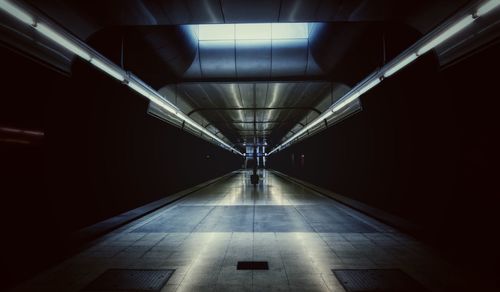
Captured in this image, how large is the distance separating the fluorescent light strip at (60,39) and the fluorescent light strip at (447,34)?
5.19m

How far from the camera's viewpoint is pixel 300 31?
7.54 meters

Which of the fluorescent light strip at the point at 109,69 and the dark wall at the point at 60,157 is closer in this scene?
the dark wall at the point at 60,157

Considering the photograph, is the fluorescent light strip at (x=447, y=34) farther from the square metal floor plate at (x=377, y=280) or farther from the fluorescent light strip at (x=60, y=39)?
the fluorescent light strip at (x=60, y=39)

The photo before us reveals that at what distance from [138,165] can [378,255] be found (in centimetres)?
792

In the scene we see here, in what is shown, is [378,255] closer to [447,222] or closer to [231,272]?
[447,222]

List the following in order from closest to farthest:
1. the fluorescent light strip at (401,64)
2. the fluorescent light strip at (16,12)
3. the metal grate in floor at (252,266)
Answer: the fluorescent light strip at (16,12) → the metal grate in floor at (252,266) → the fluorescent light strip at (401,64)

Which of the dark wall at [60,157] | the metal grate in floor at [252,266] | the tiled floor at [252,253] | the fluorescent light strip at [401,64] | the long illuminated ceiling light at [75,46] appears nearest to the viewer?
the long illuminated ceiling light at [75,46]

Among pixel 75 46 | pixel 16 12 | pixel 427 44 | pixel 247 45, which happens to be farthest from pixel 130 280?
pixel 247 45

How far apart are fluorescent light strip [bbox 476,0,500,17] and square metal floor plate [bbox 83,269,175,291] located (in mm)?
5102

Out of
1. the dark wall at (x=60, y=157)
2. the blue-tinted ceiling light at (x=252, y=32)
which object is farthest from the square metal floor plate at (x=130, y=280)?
the blue-tinted ceiling light at (x=252, y=32)

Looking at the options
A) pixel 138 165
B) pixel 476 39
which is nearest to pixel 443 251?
pixel 476 39

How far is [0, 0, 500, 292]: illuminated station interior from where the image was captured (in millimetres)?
4027

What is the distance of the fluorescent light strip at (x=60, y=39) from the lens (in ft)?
11.8

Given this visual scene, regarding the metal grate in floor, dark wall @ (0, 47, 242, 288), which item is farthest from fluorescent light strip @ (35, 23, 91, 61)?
the metal grate in floor
